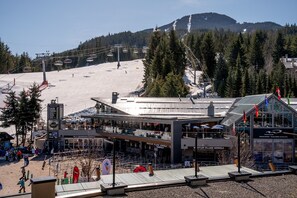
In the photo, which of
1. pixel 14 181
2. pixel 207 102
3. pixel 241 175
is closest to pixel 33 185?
pixel 241 175

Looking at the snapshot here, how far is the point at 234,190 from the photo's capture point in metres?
12.4

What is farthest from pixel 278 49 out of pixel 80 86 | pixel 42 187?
pixel 42 187

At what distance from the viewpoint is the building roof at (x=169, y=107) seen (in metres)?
36.6

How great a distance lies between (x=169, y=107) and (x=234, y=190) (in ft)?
87.7

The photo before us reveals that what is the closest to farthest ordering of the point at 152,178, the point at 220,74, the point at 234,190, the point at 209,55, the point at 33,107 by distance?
1. the point at 234,190
2. the point at 152,178
3. the point at 33,107
4. the point at 220,74
5. the point at 209,55

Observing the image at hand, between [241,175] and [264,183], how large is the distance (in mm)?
870

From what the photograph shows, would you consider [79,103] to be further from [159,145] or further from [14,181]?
[14,181]

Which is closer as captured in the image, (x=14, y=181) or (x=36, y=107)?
(x=14, y=181)

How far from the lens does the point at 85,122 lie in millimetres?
43312

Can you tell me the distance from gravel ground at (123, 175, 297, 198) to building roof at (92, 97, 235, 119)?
2147 centimetres

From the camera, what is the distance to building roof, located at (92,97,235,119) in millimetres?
36625

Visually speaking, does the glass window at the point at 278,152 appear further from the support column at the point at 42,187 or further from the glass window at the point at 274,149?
the support column at the point at 42,187

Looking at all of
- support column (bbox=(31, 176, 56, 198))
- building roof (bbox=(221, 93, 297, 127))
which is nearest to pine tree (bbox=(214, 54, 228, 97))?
building roof (bbox=(221, 93, 297, 127))

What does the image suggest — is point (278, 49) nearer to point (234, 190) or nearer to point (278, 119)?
point (278, 119)
